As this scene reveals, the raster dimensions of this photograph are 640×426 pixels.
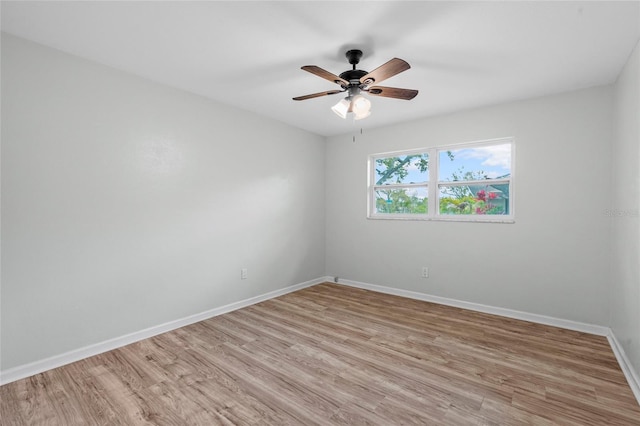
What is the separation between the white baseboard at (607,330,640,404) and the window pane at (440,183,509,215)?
1.48 m

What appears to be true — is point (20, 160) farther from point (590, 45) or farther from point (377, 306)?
point (590, 45)

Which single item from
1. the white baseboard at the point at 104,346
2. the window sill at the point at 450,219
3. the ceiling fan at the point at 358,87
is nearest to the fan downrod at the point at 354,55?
the ceiling fan at the point at 358,87

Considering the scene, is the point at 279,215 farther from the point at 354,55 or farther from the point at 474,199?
the point at 474,199

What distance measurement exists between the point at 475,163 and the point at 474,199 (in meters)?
0.45

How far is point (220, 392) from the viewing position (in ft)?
6.44

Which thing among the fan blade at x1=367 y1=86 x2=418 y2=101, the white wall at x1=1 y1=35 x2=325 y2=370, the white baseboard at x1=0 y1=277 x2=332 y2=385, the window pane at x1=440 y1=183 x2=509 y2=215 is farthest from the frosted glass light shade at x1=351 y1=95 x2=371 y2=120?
the white baseboard at x1=0 y1=277 x2=332 y2=385

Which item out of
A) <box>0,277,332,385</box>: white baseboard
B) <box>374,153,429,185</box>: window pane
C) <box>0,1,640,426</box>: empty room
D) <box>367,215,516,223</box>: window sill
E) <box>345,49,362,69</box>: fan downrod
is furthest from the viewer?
<box>374,153,429,185</box>: window pane

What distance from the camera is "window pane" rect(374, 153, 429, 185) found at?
13.3 feet

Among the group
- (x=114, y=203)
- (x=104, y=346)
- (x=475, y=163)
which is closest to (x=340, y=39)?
(x=114, y=203)

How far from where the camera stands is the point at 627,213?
232 cm

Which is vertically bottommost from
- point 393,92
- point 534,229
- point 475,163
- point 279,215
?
point 534,229

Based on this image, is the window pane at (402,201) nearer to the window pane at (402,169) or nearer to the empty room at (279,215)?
the empty room at (279,215)

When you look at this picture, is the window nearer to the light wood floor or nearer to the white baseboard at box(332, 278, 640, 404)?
the white baseboard at box(332, 278, 640, 404)

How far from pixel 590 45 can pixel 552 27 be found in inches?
18.8
